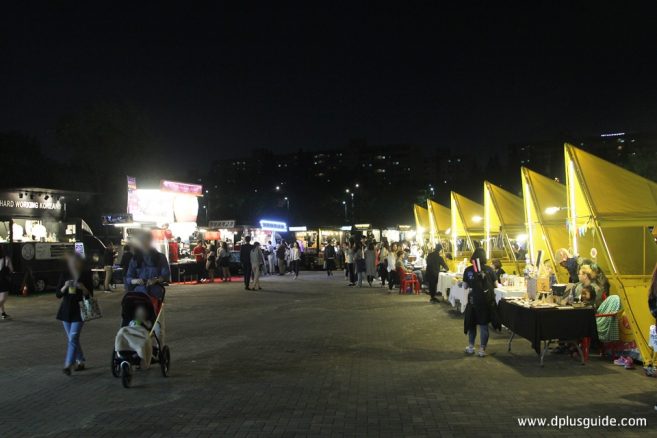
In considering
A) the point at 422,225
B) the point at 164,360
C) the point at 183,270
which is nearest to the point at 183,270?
the point at 183,270

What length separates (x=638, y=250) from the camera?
13.5 m

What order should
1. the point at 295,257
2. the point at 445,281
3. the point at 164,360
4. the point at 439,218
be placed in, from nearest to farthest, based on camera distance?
the point at 164,360, the point at 445,281, the point at 439,218, the point at 295,257

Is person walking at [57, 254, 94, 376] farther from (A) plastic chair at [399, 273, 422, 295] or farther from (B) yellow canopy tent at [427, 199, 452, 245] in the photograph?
(B) yellow canopy tent at [427, 199, 452, 245]

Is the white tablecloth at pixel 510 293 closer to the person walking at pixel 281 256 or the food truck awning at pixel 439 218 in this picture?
the food truck awning at pixel 439 218

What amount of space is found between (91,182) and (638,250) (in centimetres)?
4177

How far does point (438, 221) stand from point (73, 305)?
2226cm

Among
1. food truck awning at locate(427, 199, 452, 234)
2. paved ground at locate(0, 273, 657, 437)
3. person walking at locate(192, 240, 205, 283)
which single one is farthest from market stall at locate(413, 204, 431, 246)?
paved ground at locate(0, 273, 657, 437)

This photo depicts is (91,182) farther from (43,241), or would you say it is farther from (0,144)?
(43,241)

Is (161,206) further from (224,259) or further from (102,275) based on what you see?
(102,275)

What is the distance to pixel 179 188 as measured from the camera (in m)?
27.9

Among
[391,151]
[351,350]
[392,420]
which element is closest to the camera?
[392,420]

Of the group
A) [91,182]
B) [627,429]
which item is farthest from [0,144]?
[627,429]

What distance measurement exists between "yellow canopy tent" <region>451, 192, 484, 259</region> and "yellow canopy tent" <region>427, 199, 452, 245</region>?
3094mm

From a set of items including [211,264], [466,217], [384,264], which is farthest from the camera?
[211,264]
